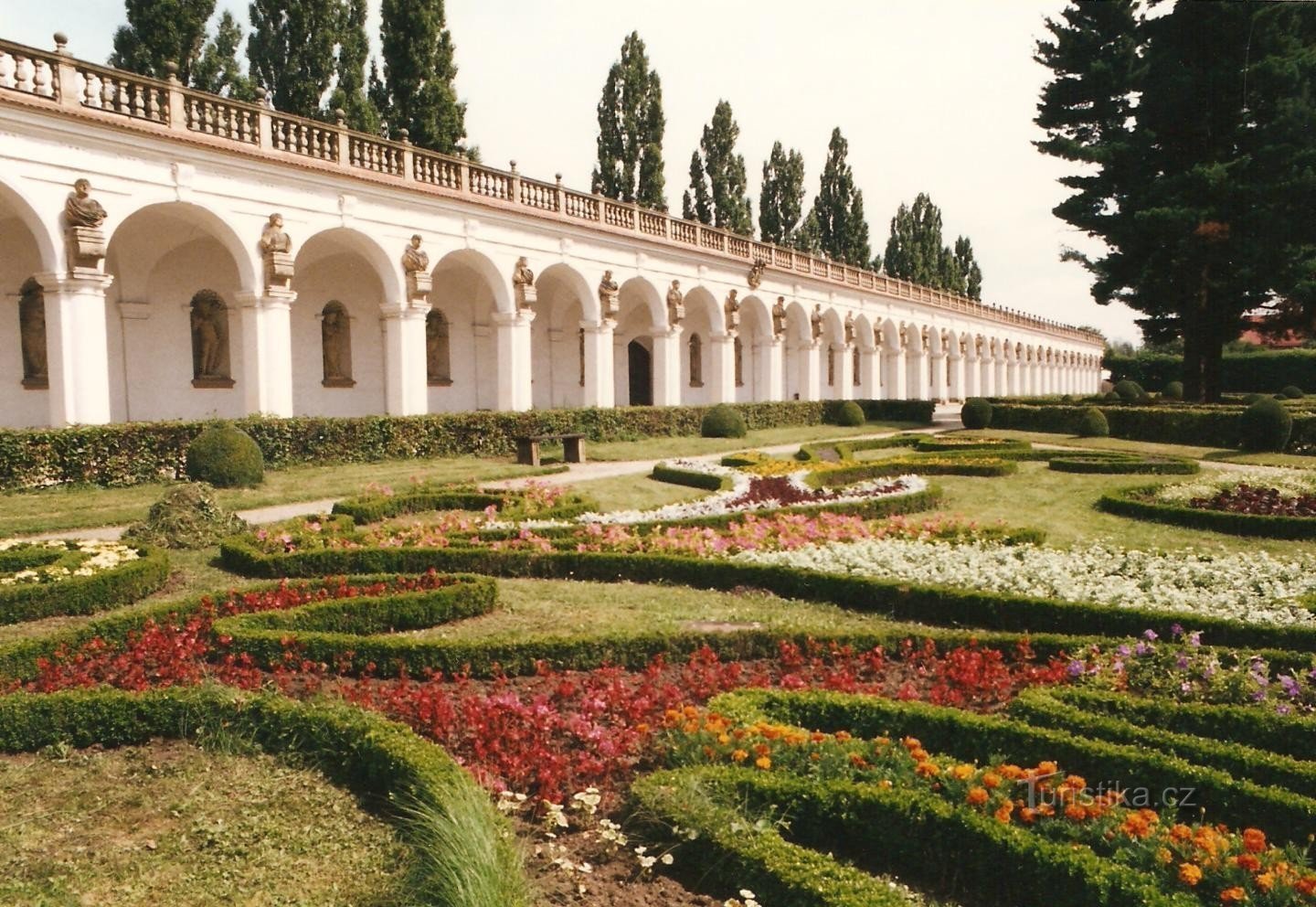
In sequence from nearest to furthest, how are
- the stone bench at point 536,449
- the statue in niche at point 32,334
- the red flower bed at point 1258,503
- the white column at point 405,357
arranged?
the red flower bed at point 1258,503 → the statue in niche at point 32,334 → the stone bench at point 536,449 → the white column at point 405,357

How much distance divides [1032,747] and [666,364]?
29733 mm

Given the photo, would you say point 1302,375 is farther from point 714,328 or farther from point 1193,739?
point 1193,739

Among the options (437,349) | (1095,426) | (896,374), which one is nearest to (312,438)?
(437,349)

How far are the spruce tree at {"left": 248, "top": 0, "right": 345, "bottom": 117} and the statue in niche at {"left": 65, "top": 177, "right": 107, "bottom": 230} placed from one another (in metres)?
12.6

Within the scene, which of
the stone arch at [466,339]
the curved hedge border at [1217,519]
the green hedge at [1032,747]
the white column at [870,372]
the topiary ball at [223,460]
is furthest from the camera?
the white column at [870,372]

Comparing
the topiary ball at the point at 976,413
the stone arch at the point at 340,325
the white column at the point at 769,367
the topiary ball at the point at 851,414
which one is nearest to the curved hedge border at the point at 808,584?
the stone arch at the point at 340,325

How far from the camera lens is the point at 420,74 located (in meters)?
28.2

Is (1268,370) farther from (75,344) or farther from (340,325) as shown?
(75,344)

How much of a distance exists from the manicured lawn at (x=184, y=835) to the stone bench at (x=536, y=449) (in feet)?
49.3

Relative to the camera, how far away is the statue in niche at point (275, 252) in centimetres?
2016

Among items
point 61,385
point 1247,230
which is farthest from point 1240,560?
point 1247,230

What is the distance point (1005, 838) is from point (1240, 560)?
7.83m

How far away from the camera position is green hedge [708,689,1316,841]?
3869 mm

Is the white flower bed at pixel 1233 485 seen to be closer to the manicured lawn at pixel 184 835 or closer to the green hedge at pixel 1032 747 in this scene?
the green hedge at pixel 1032 747
